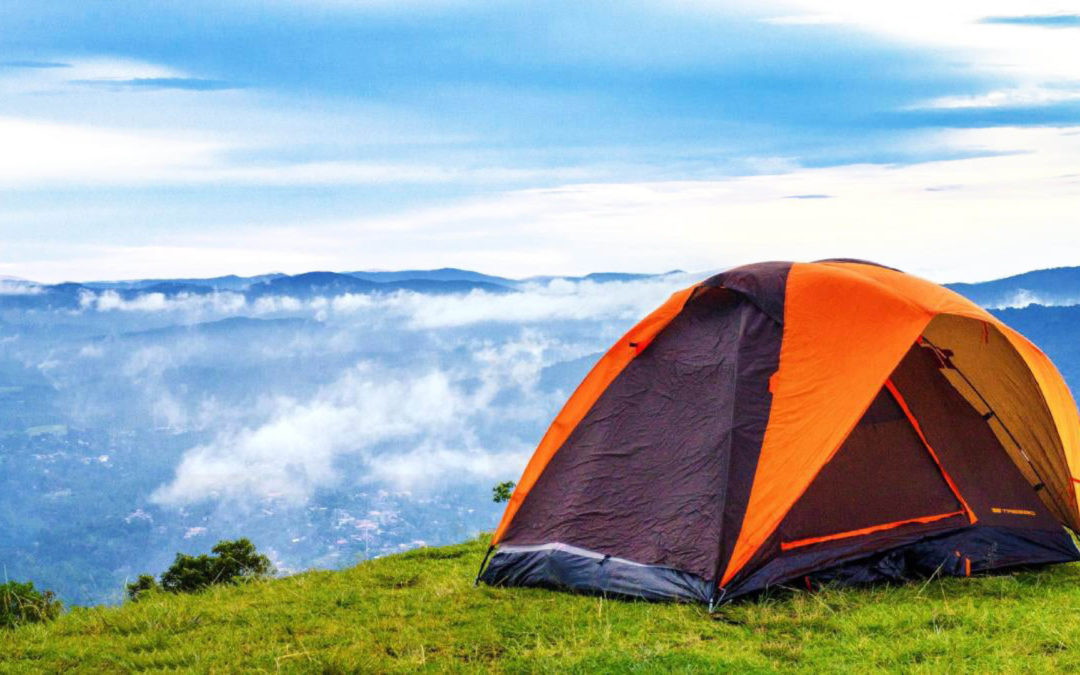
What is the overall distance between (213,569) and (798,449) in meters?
7.02

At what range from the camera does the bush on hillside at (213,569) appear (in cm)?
1080

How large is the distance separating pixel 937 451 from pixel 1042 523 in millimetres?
1366

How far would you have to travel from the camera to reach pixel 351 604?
28.5 ft

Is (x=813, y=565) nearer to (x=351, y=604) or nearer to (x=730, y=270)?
(x=730, y=270)

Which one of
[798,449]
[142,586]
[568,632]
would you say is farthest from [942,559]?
[142,586]

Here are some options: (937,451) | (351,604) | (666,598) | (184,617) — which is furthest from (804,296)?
(184,617)

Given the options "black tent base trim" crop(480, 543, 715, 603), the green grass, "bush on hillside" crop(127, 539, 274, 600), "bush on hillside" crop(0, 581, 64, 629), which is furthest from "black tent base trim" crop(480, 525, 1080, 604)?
"bush on hillside" crop(0, 581, 64, 629)

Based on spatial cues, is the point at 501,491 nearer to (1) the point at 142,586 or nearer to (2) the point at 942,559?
(1) the point at 142,586

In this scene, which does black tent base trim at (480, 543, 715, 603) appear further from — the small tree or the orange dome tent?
the small tree

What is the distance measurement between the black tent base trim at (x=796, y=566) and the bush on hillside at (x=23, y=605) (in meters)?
4.28

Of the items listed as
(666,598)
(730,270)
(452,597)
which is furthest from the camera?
(730,270)

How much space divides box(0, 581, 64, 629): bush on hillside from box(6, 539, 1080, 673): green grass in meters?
0.41

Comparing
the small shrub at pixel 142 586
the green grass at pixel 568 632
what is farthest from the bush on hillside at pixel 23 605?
the small shrub at pixel 142 586

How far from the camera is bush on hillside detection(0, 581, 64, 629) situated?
885cm
